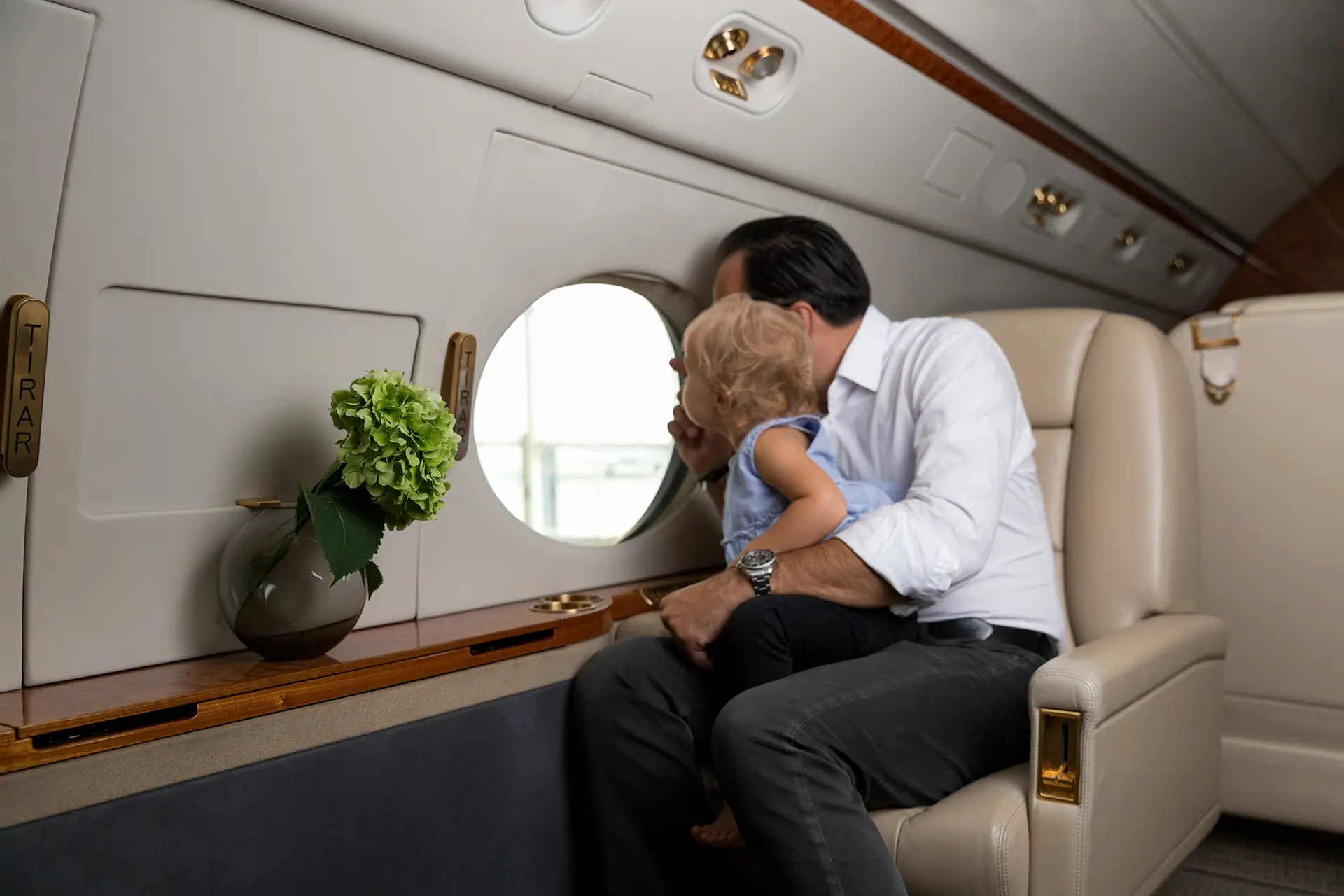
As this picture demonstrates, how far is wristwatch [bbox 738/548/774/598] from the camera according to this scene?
6.45 feet

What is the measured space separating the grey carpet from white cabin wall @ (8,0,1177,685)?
1765mm

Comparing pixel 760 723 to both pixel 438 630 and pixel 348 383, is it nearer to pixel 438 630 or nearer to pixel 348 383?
pixel 438 630

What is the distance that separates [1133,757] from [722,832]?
0.72 metres

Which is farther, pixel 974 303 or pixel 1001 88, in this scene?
pixel 974 303

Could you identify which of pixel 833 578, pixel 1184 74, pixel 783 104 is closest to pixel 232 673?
pixel 833 578

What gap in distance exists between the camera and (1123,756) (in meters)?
1.85

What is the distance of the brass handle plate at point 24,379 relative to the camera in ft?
4.69

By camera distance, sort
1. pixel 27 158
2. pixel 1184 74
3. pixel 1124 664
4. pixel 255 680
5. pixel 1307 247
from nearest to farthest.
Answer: pixel 27 158
pixel 255 680
pixel 1124 664
pixel 1184 74
pixel 1307 247

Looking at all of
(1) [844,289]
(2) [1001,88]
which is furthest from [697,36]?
(2) [1001,88]

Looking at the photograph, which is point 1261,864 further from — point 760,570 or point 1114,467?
point 760,570

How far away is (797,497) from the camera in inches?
79.7

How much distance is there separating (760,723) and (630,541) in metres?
0.98

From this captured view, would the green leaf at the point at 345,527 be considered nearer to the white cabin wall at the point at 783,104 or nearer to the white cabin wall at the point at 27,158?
the white cabin wall at the point at 27,158

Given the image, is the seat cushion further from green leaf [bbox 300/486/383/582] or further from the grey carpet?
the grey carpet
